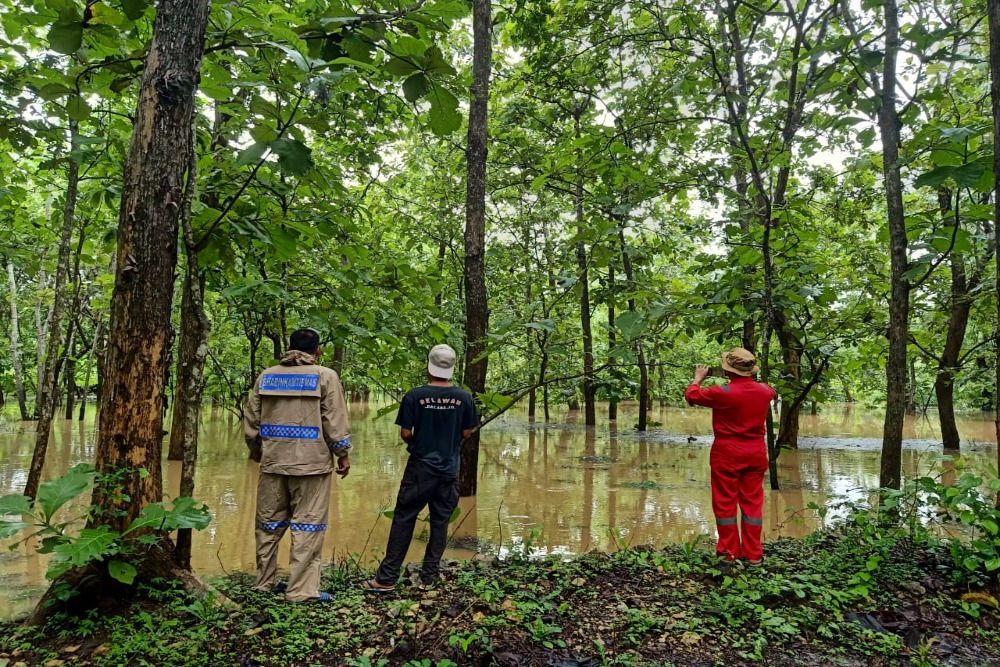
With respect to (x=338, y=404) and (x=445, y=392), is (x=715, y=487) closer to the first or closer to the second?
(x=445, y=392)

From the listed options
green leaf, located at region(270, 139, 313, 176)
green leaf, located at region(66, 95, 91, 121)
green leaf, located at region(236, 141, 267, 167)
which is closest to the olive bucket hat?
green leaf, located at region(270, 139, 313, 176)

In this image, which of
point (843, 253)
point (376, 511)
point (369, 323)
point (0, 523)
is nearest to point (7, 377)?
point (376, 511)

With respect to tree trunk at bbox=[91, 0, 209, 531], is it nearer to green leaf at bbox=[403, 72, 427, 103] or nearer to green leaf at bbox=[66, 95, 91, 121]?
Result: green leaf at bbox=[66, 95, 91, 121]

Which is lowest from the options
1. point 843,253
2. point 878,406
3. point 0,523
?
point 878,406

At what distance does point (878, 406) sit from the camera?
115 ft

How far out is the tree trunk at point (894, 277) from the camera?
552 cm

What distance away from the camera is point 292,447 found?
424cm

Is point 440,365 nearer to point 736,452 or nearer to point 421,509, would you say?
point 421,509

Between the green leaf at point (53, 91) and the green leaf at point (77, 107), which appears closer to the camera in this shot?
the green leaf at point (53, 91)

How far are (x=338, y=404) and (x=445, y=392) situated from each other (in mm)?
826

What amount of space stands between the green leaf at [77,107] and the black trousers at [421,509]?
130 inches

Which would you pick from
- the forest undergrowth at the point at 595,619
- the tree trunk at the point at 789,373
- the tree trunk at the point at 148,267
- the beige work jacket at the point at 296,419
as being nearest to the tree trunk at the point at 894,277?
the forest undergrowth at the point at 595,619

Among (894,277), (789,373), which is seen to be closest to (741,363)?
(894,277)

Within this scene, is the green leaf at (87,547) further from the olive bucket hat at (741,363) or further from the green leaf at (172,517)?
the olive bucket hat at (741,363)
